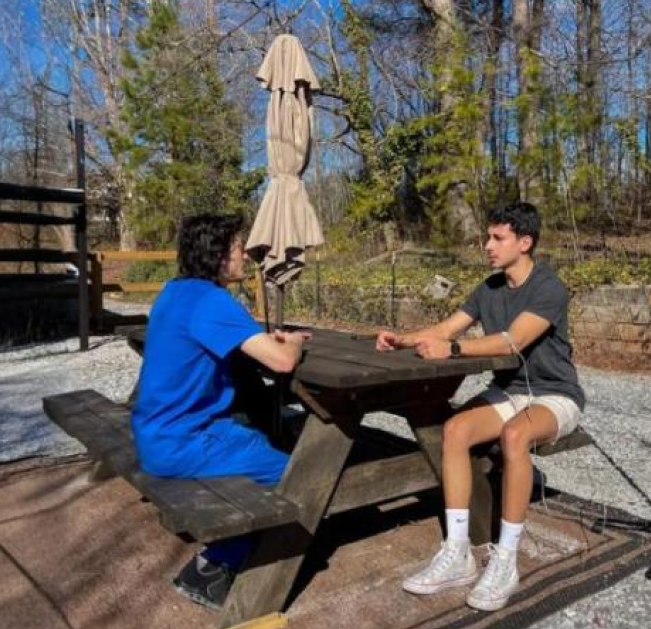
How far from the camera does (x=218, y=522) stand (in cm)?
209

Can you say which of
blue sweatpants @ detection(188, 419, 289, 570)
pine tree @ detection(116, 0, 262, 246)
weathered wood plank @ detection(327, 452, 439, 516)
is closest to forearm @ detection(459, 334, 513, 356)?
weathered wood plank @ detection(327, 452, 439, 516)

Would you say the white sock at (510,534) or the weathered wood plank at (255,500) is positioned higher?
the weathered wood plank at (255,500)

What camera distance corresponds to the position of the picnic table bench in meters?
2.25

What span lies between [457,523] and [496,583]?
0.24 metres

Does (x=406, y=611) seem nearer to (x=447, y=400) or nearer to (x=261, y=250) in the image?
(x=447, y=400)

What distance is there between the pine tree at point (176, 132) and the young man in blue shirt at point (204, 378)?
16102 millimetres

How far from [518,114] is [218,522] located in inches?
444

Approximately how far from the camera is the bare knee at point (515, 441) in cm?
270

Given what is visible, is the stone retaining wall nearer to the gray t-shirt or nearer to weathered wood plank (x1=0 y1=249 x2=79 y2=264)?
the gray t-shirt

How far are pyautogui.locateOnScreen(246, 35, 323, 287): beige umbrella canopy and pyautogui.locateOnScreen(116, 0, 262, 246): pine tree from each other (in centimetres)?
1414

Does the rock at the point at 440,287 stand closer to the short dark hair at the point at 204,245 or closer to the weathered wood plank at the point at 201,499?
the weathered wood plank at the point at 201,499

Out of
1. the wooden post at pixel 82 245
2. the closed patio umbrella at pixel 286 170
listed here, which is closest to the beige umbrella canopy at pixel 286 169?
the closed patio umbrella at pixel 286 170

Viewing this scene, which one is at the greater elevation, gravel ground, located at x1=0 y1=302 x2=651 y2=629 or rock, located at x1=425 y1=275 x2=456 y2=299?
rock, located at x1=425 y1=275 x2=456 y2=299

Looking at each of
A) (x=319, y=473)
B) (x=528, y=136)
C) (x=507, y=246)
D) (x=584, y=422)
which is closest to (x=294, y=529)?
(x=319, y=473)
